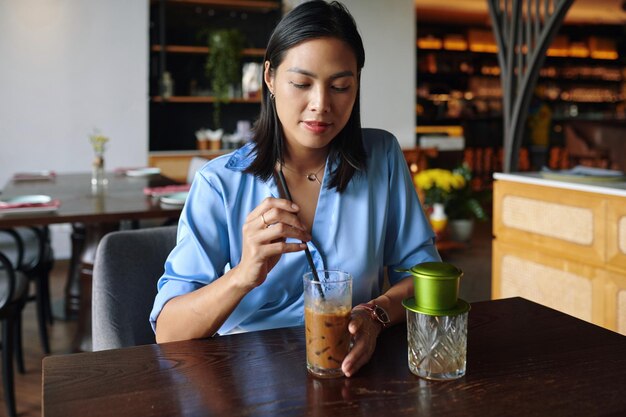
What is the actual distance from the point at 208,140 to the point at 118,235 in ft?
16.6

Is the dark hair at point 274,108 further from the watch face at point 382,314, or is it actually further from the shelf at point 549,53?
the shelf at point 549,53

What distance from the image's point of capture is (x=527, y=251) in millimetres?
3193

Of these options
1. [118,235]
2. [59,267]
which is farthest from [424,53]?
[118,235]

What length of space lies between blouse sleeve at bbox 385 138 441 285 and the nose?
31 cm

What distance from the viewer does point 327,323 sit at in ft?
3.34

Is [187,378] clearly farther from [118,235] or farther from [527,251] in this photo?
[527,251]

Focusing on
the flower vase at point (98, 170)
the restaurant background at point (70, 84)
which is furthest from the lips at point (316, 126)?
the restaurant background at point (70, 84)

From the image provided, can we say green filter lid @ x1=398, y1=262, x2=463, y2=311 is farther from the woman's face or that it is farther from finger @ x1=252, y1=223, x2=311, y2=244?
the woman's face

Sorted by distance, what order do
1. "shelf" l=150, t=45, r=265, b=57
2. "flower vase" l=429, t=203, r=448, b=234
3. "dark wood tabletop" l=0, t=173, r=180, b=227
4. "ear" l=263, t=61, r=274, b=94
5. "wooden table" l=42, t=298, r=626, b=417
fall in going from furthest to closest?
"shelf" l=150, t=45, r=265, b=57 < "flower vase" l=429, t=203, r=448, b=234 < "dark wood tabletop" l=0, t=173, r=180, b=227 < "ear" l=263, t=61, r=274, b=94 < "wooden table" l=42, t=298, r=626, b=417

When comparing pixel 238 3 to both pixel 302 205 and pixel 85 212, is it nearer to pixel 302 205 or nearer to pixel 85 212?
pixel 85 212

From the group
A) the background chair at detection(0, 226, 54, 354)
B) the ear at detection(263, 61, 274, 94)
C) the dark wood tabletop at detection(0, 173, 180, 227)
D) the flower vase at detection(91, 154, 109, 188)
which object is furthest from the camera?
the flower vase at detection(91, 154, 109, 188)

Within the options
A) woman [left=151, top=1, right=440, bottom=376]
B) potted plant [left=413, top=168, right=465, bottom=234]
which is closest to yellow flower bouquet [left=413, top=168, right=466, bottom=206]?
potted plant [left=413, top=168, right=465, bottom=234]

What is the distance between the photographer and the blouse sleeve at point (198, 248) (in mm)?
1331

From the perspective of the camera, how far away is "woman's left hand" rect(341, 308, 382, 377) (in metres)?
1.02
